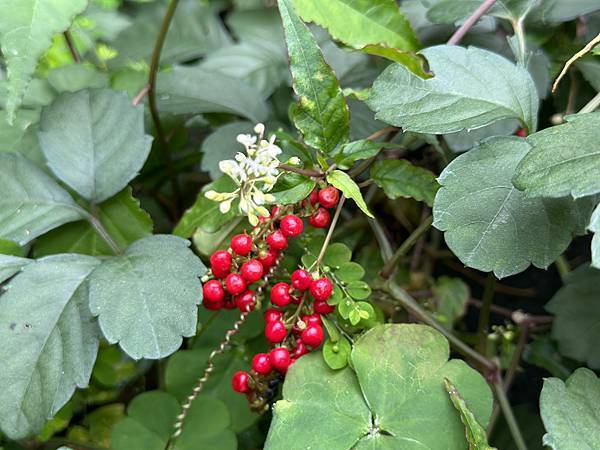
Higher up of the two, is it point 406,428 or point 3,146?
point 3,146

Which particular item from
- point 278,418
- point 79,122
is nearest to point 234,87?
point 79,122

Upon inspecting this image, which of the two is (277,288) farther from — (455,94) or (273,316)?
(455,94)

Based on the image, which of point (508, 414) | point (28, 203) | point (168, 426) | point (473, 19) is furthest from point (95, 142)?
point (508, 414)

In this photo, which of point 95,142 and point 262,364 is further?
point 95,142

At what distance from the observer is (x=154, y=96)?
0.91 m

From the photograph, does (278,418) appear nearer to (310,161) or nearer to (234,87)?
(310,161)

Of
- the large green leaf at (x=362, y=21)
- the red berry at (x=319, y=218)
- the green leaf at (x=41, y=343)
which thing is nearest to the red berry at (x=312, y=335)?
the red berry at (x=319, y=218)

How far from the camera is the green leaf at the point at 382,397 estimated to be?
641mm

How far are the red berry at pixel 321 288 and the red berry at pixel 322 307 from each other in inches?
1.0

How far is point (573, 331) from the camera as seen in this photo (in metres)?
0.84

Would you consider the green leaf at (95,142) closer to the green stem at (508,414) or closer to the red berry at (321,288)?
the red berry at (321,288)

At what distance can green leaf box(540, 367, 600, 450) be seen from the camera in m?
0.60

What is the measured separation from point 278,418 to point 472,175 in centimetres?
28

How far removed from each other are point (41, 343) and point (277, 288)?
23cm
